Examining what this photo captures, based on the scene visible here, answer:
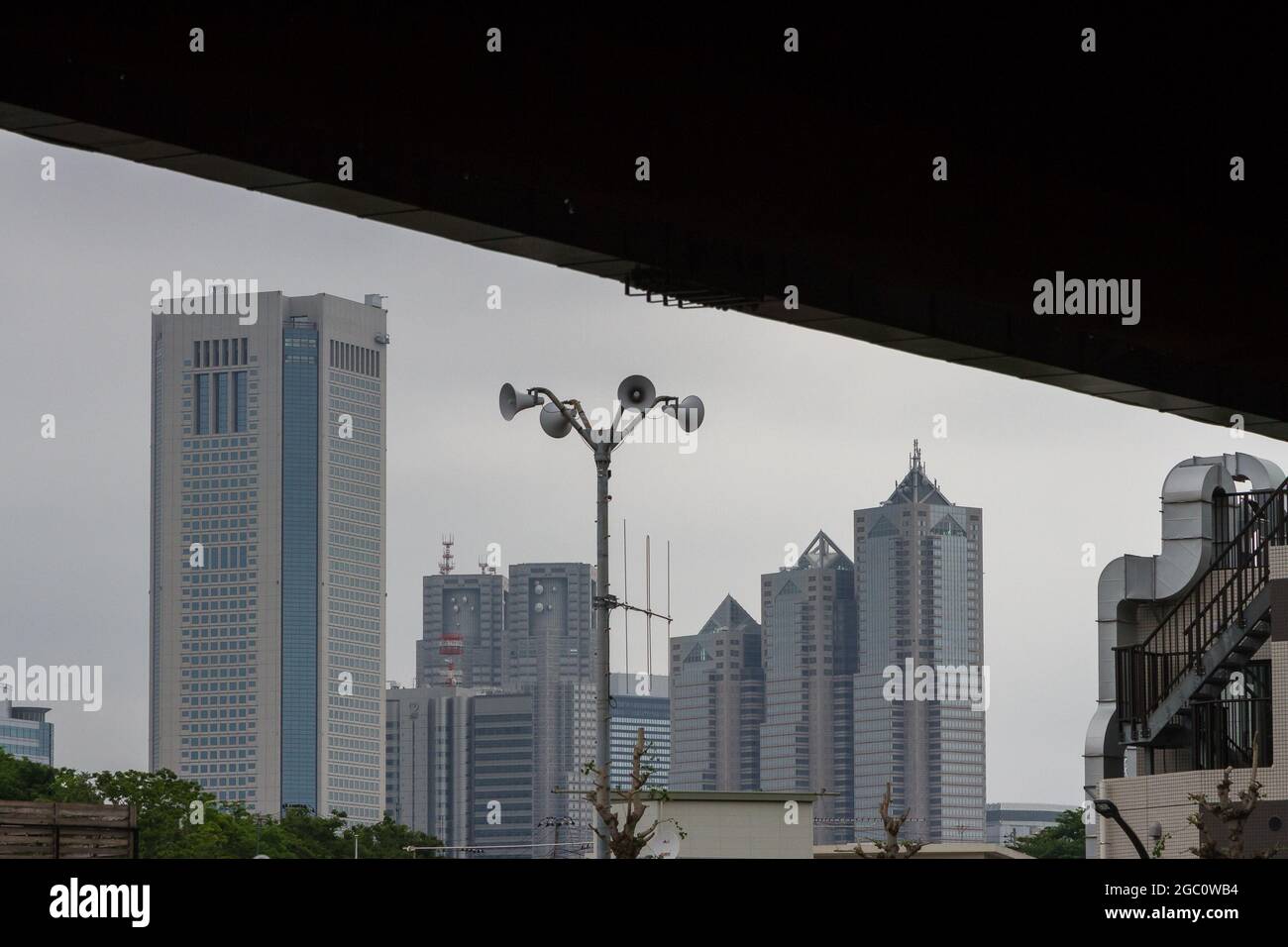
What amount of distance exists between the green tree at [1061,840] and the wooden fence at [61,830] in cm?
10062

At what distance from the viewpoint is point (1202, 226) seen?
20.8m

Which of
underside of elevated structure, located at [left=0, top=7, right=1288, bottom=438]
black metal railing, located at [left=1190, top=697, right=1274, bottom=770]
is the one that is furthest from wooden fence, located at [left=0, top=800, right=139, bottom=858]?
black metal railing, located at [left=1190, top=697, right=1274, bottom=770]

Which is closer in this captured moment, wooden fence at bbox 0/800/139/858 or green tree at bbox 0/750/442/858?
wooden fence at bbox 0/800/139/858

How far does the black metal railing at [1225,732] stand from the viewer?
41.6 meters

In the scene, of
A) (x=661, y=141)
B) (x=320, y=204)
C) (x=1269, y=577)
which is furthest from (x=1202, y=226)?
(x=1269, y=577)

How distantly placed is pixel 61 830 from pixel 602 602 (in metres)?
12.3

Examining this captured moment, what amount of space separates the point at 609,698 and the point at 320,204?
10.9 meters

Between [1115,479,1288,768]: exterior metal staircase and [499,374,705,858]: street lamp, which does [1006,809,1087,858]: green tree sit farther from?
[499,374,705,858]: street lamp

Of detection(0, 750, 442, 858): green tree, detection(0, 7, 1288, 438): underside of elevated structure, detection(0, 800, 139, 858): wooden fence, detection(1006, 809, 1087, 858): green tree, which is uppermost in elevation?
detection(0, 7, 1288, 438): underside of elevated structure

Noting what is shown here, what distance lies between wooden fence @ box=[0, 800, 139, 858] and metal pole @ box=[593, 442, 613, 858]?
30.0ft

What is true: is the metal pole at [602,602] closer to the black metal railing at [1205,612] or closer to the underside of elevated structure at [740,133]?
the underside of elevated structure at [740,133]

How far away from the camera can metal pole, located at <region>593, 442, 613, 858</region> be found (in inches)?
1133
